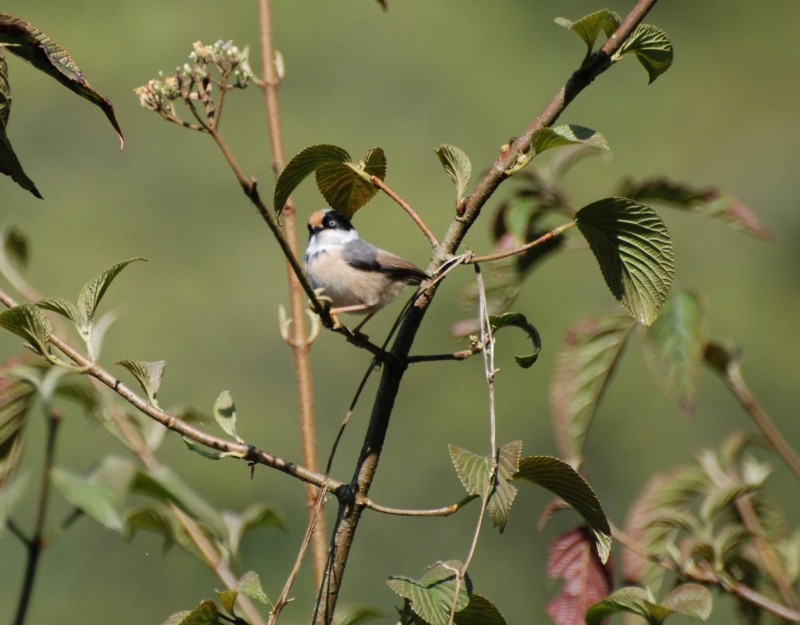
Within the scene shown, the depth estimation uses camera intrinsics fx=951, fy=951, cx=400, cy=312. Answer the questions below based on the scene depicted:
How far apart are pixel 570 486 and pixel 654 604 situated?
0.65 ft

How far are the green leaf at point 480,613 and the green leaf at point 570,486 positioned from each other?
0.50 feet

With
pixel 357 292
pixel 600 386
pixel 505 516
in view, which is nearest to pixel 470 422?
pixel 357 292

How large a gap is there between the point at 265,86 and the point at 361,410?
17.7 ft

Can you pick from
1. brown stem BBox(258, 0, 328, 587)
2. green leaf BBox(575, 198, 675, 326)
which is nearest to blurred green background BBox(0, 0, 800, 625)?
brown stem BBox(258, 0, 328, 587)

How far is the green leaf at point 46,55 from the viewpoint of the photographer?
1146 mm

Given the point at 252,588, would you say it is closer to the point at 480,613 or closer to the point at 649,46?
the point at 480,613

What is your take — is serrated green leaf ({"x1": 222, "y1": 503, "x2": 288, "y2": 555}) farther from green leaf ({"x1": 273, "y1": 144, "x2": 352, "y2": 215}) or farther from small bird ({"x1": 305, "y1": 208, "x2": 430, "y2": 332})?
small bird ({"x1": 305, "y1": 208, "x2": 430, "y2": 332})

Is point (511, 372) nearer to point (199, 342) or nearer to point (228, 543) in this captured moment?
point (199, 342)

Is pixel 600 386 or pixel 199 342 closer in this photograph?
pixel 600 386

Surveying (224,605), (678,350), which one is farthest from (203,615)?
(678,350)

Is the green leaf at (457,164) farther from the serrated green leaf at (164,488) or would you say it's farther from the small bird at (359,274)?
the small bird at (359,274)

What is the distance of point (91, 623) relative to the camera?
5418 mm

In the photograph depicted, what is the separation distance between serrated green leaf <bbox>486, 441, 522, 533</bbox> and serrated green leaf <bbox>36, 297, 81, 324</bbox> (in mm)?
560

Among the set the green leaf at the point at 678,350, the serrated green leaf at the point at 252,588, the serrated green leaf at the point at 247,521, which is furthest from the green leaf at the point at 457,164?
the green leaf at the point at 678,350
